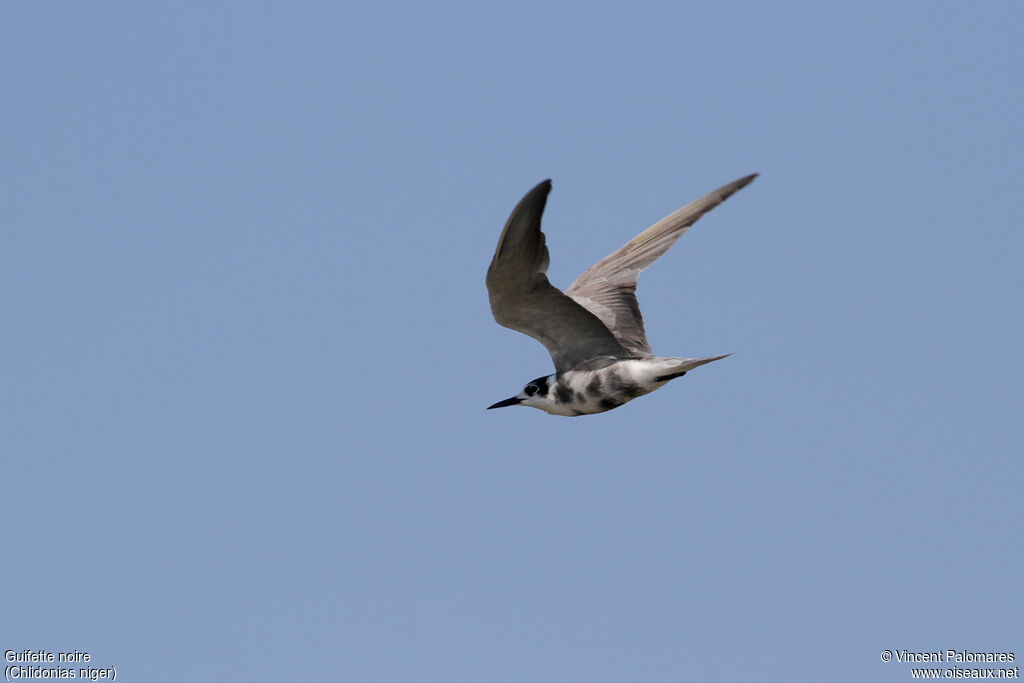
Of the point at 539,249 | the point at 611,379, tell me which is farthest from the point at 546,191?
the point at 611,379

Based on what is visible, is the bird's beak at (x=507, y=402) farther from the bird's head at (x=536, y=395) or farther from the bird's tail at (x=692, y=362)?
the bird's tail at (x=692, y=362)

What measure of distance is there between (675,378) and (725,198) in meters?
2.93

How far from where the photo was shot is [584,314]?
14.4m

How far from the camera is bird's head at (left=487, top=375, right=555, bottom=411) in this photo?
15.5 m

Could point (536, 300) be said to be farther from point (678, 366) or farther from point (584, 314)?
point (678, 366)

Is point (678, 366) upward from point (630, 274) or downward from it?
downward

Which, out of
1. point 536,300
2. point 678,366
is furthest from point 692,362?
point 536,300

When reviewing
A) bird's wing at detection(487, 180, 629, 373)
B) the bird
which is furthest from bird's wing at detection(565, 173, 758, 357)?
bird's wing at detection(487, 180, 629, 373)

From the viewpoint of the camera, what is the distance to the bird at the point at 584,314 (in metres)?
13.3

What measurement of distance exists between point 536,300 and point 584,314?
0.65 meters

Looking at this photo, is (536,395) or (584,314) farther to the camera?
(536,395)

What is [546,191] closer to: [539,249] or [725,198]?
[539,249]

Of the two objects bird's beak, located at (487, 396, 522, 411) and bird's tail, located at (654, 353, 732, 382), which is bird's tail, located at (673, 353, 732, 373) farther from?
bird's beak, located at (487, 396, 522, 411)

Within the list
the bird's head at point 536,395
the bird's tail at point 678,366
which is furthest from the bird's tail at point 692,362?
the bird's head at point 536,395
